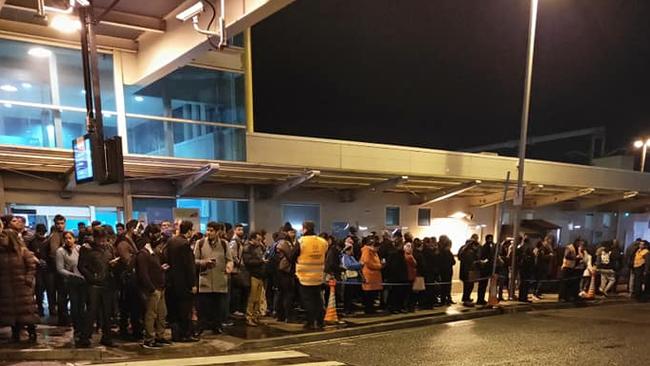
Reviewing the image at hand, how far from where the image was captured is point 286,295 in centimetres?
1042

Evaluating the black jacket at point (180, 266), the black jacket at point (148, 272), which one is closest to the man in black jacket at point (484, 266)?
the black jacket at point (180, 266)

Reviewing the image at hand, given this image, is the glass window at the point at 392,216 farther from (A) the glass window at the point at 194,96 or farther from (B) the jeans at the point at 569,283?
(A) the glass window at the point at 194,96

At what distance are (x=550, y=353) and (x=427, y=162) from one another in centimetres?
815

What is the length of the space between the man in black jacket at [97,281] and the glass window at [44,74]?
5.08 meters

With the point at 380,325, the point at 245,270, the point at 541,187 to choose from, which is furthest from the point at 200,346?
the point at 541,187

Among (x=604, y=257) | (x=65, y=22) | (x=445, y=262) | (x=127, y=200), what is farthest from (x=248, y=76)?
(x=604, y=257)

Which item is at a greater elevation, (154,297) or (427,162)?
(427,162)

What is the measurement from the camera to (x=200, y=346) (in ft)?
27.4

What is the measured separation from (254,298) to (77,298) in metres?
3.23

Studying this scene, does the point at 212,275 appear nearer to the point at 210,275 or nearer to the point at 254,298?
the point at 210,275

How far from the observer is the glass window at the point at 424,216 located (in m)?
19.2

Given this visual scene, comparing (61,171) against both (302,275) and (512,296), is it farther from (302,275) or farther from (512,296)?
(512,296)

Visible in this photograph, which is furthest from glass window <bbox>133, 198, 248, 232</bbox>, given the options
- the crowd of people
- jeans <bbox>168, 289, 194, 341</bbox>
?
jeans <bbox>168, 289, 194, 341</bbox>

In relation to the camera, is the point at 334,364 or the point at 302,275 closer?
the point at 334,364
